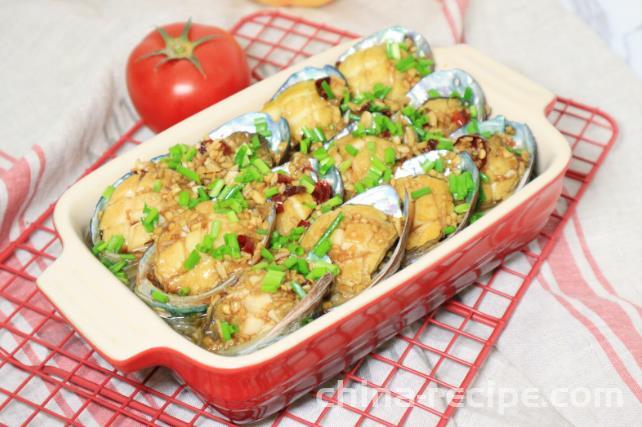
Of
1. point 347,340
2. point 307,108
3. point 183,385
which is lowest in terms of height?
point 183,385

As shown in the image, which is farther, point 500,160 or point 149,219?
point 500,160

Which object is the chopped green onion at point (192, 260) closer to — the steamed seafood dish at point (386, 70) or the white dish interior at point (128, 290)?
the white dish interior at point (128, 290)

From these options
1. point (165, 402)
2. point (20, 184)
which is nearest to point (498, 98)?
point (165, 402)

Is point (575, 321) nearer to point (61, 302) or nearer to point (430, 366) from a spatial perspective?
point (430, 366)

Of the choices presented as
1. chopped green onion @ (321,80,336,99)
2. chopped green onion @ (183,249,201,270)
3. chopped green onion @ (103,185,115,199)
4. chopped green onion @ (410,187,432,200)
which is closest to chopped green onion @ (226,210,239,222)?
chopped green onion @ (183,249,201,270)

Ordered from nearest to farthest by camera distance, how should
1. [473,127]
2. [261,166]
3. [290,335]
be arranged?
[290,335], [261,166], [473,127]

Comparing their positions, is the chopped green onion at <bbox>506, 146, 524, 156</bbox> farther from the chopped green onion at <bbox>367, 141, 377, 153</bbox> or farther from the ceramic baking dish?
the chopped green onion at <bbox>367, 141, 377, 153</bbox>

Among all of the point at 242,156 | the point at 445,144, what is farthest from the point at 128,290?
the point at 445,144

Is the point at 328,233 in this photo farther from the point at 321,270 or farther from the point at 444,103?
the point at 444,103
